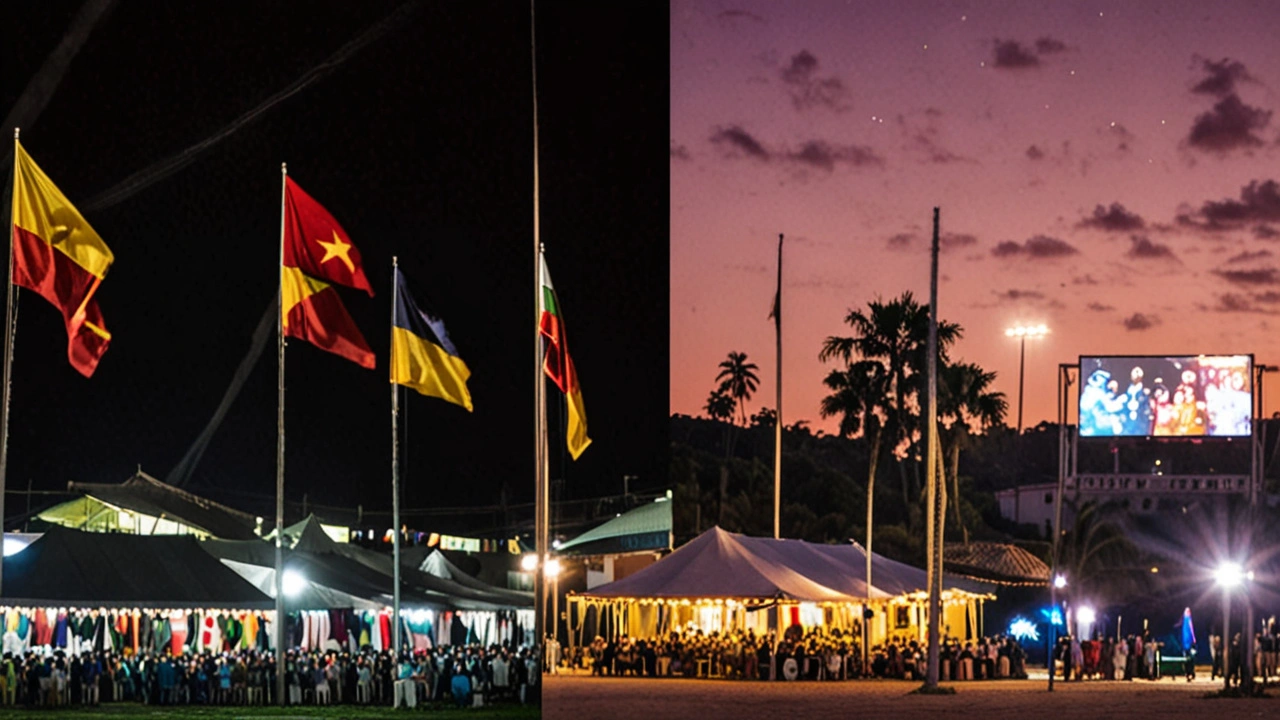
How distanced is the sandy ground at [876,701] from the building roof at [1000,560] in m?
17.5

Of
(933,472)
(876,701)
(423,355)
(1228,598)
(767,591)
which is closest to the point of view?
(876,701)

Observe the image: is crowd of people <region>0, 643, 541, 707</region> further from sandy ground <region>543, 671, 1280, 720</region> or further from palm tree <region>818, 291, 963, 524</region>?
palm tree <region>818, 291, 963, 524</region>

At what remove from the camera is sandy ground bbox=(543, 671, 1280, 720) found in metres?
29.8

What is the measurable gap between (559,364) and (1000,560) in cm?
3344

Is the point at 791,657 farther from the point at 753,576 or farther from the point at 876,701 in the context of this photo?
the point at 876,701

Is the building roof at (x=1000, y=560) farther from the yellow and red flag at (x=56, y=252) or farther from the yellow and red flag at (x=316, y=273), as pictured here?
the yellow and red flag at (x=56, y=252)

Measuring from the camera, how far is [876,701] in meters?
33.5

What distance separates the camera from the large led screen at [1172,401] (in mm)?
60031

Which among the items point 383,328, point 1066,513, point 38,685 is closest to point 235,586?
point 38,685

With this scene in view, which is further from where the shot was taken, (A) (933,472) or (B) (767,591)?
(B) (767,591)

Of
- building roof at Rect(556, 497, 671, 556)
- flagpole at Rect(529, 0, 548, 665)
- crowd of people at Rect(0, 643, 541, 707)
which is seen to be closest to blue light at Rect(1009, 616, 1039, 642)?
building roof at Rect(556, 497, 671, 556)

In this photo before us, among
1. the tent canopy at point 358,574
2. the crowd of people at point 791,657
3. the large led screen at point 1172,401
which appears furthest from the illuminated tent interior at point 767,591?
the large led screen at point 1172,401

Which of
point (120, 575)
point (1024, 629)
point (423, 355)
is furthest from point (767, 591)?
point (1024, 629)

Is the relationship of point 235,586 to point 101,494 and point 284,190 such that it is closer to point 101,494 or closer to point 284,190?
point 284,190
